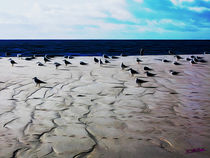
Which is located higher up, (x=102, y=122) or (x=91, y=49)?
(x=91, y=49)

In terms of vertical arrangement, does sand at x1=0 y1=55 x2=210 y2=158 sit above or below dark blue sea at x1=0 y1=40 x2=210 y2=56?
below

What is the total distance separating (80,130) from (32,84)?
5.34 meters

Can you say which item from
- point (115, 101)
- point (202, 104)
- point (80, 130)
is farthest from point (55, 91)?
point (202, 104)

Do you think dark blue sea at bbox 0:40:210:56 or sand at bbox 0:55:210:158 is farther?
dark blue sea at bbox 0:40:210:56

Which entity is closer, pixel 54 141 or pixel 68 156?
pixel 68 156

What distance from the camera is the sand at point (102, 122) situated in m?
3.67

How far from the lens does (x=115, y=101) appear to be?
6641 mm

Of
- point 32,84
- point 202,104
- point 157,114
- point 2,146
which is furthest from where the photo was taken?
point 32,84

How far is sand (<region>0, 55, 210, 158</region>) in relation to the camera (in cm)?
367

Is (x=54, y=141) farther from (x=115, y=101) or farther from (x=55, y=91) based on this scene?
(x=55, y=91)

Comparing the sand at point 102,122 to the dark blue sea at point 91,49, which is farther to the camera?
the dark blue sea at point 91,49

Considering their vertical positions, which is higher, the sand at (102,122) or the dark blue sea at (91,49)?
the dark blue sea at (91,49)

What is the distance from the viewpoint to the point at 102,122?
4910 mm

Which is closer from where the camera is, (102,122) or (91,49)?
(102,122)
